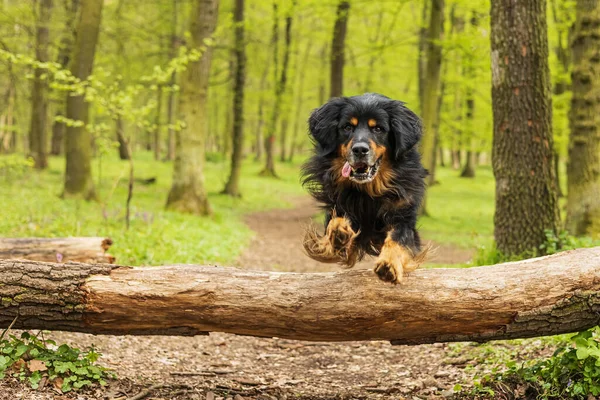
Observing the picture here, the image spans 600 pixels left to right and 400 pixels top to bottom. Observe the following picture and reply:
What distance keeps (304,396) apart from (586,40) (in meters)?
7.77

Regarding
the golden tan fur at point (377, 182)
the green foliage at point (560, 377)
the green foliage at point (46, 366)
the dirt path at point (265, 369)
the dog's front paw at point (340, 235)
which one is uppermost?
the golden tan fur at point (377, 182)

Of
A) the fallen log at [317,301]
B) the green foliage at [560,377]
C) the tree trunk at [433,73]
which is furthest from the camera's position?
the tree trunk at [433,73]

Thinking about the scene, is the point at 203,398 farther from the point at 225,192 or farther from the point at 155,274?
the point at 225,192

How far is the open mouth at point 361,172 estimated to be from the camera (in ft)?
13.7

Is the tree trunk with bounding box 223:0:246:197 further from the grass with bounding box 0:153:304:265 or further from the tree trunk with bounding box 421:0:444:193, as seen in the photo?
the tree trunk with bounding box 421:0:444:193

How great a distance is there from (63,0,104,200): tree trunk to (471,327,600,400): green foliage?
11.7m

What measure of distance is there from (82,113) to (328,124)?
10.6m

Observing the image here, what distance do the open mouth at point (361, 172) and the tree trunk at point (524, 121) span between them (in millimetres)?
3358

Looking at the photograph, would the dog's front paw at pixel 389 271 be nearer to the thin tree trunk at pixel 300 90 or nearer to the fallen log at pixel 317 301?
the fallen log at pixel 317 301

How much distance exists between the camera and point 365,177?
421cm

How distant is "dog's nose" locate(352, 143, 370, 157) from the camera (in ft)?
13.2

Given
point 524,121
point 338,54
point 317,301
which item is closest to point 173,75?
point 338,54

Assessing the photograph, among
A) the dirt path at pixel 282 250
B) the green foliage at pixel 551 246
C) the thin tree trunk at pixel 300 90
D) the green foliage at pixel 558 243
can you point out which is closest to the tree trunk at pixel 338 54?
the dirt path at pixel 282 250

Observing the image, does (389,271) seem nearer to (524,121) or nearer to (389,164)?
(389,164)
